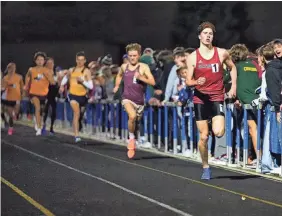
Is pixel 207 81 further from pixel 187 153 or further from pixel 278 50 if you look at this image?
pixel 187 153

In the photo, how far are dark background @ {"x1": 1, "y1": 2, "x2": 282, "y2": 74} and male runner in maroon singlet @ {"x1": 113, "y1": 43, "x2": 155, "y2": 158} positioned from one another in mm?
6339

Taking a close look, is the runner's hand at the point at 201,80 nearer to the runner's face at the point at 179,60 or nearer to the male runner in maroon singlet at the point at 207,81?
the male runner in maroon singlet at the point at 207,81

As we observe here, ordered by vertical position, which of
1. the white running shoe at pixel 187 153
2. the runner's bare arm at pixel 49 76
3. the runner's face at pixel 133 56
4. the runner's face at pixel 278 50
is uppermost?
the runner's face at pixel 278 50

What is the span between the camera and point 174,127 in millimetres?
14945

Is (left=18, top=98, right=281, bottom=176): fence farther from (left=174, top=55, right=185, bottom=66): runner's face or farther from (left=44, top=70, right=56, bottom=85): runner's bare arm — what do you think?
(left=44, top=70, right=56, bottom=85): runner's bare arm

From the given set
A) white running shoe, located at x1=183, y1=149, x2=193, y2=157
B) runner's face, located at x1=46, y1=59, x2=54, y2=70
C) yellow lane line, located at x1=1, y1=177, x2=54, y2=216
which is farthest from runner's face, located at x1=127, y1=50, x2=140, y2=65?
runner's face, located at x1=46, y1=59, x2=54, y2=70

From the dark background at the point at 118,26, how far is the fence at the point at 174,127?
3866mm

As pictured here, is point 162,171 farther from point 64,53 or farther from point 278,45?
point 64,53

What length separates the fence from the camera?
12.0 meters

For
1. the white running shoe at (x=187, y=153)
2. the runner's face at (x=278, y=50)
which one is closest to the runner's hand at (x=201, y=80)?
the runner's face at (x=278, y=50)

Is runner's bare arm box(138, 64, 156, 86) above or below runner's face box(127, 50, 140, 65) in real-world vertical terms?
below

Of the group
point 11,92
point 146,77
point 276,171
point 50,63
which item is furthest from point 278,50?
point 11,92

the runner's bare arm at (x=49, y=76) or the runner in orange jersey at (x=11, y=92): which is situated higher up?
the runner's bare arm at (x=49, y=76)

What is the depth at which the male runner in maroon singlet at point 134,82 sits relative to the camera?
14.2 m
